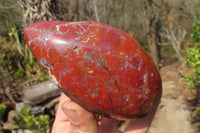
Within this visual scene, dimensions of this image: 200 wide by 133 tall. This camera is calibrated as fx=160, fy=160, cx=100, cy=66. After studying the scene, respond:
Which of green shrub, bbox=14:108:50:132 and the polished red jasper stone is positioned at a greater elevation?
the polished red jasper stone

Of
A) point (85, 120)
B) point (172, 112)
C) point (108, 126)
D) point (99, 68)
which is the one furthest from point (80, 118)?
point (172, 112)

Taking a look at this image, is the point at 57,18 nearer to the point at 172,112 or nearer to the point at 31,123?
the point at 31,123

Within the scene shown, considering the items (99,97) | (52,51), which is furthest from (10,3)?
(99,97)

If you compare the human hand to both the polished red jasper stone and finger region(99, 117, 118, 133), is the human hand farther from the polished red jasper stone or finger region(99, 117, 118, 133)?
finger region(99, 117, 118, 133)

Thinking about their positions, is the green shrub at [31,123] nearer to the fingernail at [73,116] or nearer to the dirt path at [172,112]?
the fingernail at [73,116]

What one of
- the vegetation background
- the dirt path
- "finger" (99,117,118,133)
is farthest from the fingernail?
the dirt path

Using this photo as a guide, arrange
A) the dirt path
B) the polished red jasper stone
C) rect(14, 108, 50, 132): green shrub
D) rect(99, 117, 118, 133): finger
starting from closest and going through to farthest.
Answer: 1. the polished red jasper stone
2. rect(99, 117, 118, 133): finger
3. rect(14, 108, 50, 132): green shrub
4. the dirt path
